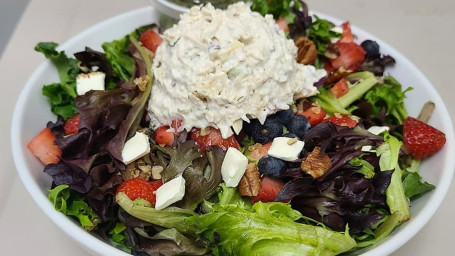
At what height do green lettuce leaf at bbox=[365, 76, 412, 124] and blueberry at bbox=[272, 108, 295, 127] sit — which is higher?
blueberry at bbox=[272, 108, 295, 127]

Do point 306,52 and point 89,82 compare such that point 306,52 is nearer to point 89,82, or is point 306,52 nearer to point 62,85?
point 89,82

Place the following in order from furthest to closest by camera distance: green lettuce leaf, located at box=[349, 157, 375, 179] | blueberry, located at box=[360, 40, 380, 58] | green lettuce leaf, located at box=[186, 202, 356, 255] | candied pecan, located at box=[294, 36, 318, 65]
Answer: blueberry, located at box=[360, 40, 380, 58], candied pecan, located at box=[294, 36, 318, 65], green lettuce leaf, located at box=[349, 157, 375, 179], green lettuce leaf, located at box=[186, 202, 356, 255]

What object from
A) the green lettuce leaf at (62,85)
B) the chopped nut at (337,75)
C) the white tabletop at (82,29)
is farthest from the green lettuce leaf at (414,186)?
the green lettuce leaf at (62,85)

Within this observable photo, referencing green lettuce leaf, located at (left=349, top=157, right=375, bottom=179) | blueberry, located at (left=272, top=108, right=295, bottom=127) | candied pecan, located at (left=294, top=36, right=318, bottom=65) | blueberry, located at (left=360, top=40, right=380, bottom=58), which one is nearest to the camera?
green lettuce leaf, located at (left=349, top=157, right=375, bottom=179)

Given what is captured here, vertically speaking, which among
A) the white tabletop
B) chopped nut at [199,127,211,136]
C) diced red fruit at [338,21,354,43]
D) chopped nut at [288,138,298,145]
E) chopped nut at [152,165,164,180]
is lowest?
the white tabletop

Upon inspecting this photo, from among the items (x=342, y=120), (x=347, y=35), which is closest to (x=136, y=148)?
(x=342, y=120)

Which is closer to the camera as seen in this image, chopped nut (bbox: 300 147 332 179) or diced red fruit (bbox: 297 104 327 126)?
chopped nut (bbox: 300 147 332 179)

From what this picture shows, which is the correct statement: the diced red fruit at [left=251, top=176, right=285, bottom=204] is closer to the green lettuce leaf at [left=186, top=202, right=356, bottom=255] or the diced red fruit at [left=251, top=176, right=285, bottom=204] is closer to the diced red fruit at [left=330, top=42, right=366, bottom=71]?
the green lettuce leaf at [left=186, top=202, right=356, bottom=255]

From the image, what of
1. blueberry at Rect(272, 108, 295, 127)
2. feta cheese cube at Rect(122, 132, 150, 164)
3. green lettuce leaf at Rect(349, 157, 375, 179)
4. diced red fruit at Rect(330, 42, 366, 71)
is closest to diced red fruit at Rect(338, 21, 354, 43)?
diced red fruit at Rect(330, 42, 366, 71)
